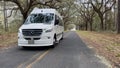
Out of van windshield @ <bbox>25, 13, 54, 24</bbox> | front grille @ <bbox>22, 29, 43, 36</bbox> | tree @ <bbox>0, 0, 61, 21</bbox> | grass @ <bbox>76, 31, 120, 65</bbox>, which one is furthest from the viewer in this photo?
tree @ <bbox>0, 0, 61, 21</bbox>

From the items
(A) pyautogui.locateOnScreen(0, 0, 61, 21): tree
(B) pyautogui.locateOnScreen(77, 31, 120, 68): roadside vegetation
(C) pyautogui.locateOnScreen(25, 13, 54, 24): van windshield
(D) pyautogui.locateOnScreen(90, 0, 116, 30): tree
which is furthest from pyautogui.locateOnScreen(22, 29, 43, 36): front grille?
(D) pyautogui.locateOnScreen(90, 0, 116, 30): tree

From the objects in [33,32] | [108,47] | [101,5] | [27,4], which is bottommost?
[108,47]

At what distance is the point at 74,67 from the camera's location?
28.1 ft

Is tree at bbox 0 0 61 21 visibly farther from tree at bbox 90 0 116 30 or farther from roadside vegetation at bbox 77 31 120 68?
roadside vegetation at bbox 77 31 120 68

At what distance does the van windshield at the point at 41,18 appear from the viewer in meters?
15.7

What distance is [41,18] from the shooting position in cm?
1591

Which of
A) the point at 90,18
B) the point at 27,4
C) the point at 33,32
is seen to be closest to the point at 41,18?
the point at 33,32

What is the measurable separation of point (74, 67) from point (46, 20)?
758 centimetres

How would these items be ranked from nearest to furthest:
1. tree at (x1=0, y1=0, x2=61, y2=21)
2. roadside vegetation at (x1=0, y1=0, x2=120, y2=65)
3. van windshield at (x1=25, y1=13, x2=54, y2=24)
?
van windshield at (x1=25, y1=13, x2=54, y2=24) → roadside vegetation at (x1=0, y1=0, x2=120, y2=65) → tree at (x1=0, y1=0, x2=61, y2=21)

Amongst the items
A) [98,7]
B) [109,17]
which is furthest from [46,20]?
[109,17]

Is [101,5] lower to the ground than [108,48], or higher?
higher

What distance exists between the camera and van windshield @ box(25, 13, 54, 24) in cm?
1567

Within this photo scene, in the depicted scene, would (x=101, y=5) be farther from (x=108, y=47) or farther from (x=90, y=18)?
(x=108, y=47)

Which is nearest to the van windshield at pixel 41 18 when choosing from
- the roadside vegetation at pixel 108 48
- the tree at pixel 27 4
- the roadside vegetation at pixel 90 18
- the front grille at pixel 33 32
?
the front grille at pixel 33 32
